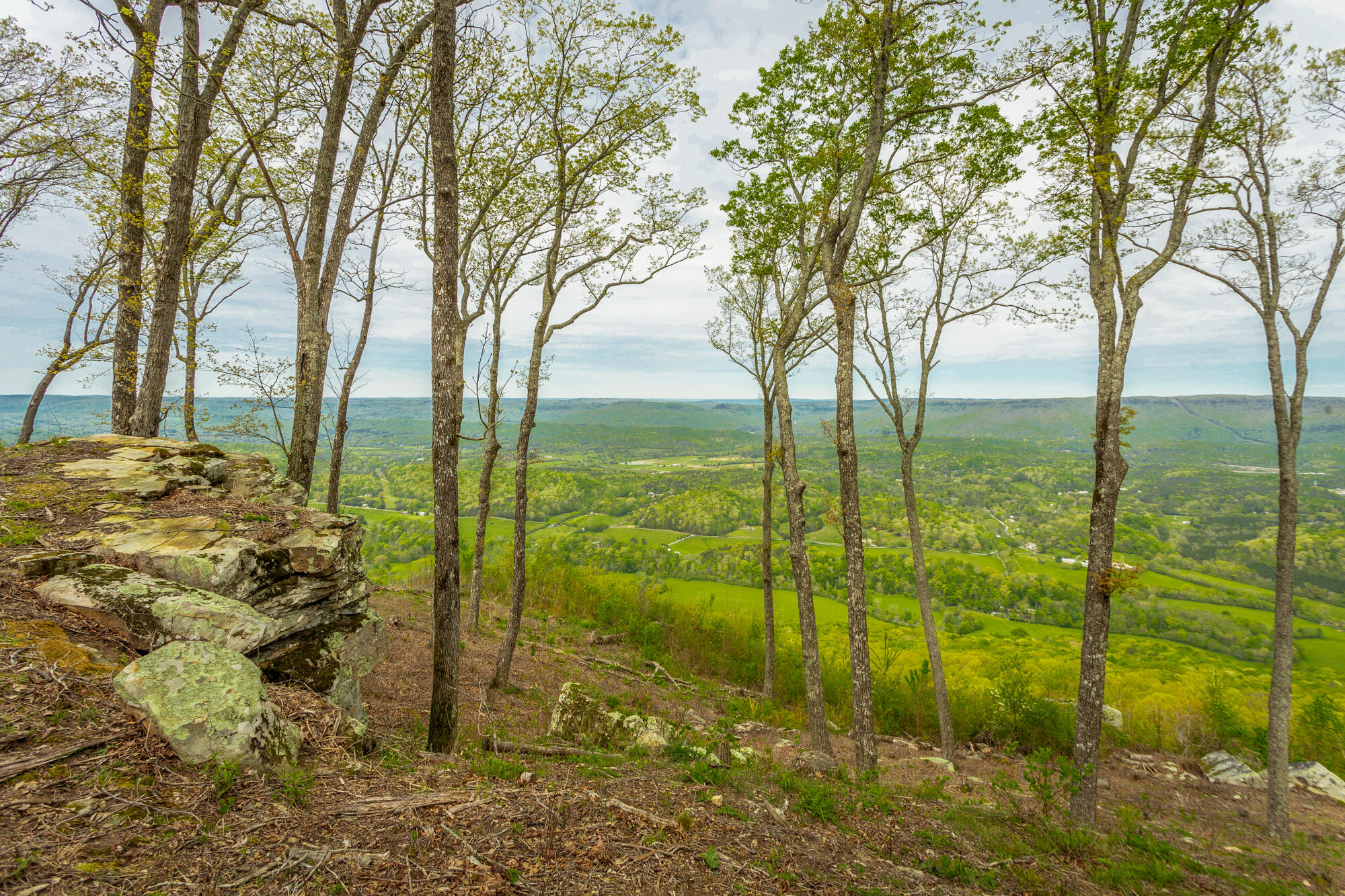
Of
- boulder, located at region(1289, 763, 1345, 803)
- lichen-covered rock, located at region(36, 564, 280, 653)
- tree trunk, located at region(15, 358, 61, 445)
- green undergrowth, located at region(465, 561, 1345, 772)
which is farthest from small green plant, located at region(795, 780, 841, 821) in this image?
tree trunk, located at region(15, 358, 61, 445)

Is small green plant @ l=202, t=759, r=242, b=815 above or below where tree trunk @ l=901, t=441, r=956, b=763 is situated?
above

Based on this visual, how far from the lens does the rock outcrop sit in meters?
4.64

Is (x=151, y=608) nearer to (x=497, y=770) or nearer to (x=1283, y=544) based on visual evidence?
(x=497, y=770)

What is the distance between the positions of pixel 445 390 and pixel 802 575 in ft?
22.6

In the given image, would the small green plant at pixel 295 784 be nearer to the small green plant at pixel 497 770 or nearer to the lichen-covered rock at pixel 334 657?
the small green plant at pixel 497 770

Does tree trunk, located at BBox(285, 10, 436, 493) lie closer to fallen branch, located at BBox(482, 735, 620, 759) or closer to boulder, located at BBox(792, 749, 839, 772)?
fallen branch, located at BBox(482, 735, 620, 759)

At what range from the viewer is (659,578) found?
108ft

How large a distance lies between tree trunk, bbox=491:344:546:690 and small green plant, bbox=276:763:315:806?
756 cm

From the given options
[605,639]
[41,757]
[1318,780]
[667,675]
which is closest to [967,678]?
[1318,780]

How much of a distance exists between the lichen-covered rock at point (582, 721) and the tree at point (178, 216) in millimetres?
9021

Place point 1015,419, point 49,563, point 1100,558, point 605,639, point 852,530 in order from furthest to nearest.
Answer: point 1015,419, point 605,639, point 852,530, point 1100,558, point 49,563

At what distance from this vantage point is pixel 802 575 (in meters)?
9.36

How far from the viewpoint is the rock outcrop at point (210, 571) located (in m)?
4.64

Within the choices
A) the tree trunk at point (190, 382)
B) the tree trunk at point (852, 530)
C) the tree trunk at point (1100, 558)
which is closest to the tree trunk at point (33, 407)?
the tree trunk at point (190, 382)
